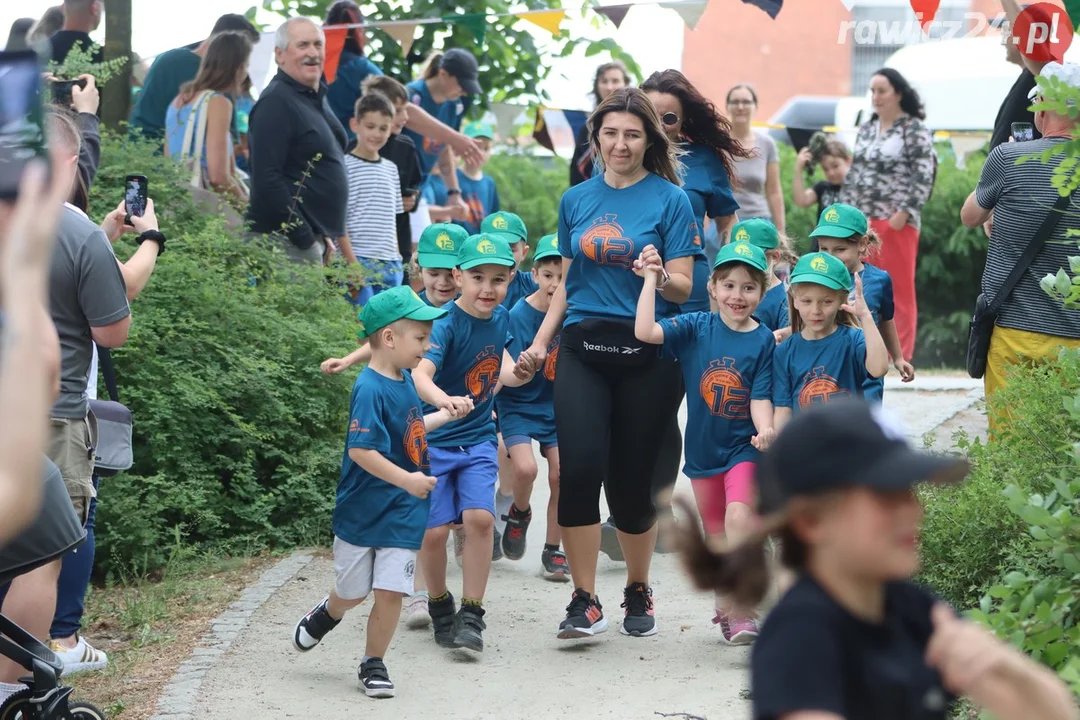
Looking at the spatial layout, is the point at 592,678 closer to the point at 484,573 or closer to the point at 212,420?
the point at 484,573

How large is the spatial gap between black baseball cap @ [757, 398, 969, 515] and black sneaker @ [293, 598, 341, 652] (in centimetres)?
356

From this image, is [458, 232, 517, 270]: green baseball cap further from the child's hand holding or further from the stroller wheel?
the stroller wheel

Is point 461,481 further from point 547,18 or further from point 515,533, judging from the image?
point 547,18

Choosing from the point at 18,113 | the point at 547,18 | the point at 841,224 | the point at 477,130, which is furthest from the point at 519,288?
the point at 477,130

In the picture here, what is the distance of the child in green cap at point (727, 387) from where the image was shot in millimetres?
5969

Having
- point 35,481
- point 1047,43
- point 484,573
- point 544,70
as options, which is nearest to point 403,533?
point 484,573

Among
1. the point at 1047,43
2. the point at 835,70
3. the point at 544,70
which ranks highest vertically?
the point at 1047,43

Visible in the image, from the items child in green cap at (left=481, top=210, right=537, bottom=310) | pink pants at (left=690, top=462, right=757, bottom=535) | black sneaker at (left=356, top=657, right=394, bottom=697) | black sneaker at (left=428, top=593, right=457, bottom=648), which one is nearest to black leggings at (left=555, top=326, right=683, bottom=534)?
pink pants at (left=690, top=462, right=757, bottom=535)

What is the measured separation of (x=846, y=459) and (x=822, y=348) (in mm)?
3842

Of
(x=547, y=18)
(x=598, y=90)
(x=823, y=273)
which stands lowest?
(x=823, y=273)

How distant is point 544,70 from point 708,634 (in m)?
7.87

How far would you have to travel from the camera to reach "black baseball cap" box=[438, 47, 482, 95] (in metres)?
11.1

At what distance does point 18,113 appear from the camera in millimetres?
2906

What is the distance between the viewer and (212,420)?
25.1ft
